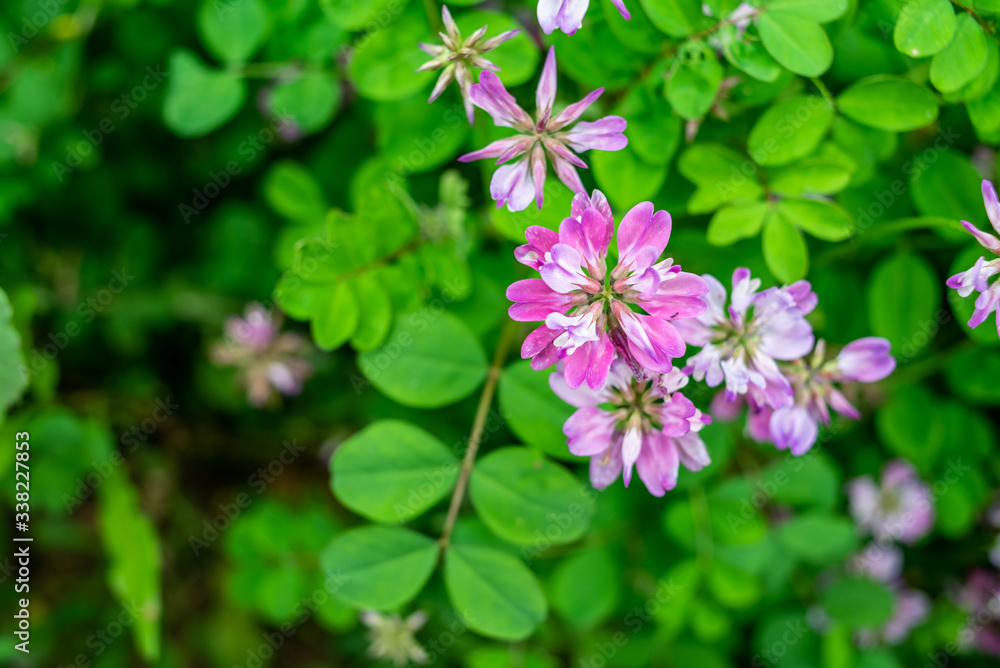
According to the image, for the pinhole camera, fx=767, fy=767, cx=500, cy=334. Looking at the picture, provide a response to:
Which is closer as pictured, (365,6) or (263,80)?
(365,6)

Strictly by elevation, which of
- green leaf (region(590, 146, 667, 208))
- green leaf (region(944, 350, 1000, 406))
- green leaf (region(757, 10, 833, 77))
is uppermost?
green leaf (region(757, 10, 833, 77))

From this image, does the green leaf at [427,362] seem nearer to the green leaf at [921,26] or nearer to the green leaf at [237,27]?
the green leaf at [237,27]

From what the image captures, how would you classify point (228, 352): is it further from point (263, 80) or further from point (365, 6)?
point (365, 6)

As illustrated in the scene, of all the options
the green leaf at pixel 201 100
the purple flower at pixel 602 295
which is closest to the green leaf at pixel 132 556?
the green leaf at pixel 201 100

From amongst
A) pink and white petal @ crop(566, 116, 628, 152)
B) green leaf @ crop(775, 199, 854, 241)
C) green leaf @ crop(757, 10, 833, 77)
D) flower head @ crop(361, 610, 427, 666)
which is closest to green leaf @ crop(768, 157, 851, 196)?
green leaf @ crop(775, 199, 854, 241)

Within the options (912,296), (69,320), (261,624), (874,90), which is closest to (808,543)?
(912,296)

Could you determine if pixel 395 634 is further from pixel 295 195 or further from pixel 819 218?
pixel 819 218

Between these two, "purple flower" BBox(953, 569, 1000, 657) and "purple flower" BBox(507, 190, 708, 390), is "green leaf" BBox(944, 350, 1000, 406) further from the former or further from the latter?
"purple flower" BBox(507, 190, 708, 390)
